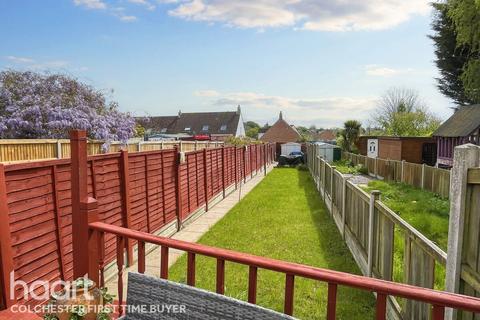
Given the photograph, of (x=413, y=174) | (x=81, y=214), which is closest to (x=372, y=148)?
(x=413, y=174)

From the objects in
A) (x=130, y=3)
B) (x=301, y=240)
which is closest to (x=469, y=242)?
(x=301, y=240)

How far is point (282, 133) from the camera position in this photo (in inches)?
2308

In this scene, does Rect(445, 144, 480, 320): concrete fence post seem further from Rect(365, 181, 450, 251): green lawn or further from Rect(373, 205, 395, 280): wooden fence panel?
Rect(365, 181, 450, 251): green lawn

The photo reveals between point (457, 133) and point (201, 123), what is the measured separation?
1601 inches

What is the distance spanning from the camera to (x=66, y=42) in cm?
1054

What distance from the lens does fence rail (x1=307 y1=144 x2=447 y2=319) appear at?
3.09 m

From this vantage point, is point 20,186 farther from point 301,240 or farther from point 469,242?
point 301,240

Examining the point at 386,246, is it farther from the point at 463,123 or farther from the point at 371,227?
the point at 463,123

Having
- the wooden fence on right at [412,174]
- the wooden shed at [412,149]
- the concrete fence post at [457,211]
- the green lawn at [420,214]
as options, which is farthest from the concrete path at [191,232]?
the wooden shed at [412,149]

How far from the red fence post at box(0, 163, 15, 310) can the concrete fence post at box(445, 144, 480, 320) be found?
359cm

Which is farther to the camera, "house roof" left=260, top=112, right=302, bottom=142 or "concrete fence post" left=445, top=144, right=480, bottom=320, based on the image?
"house roof" left=260, top=112, right=302, bottom=142

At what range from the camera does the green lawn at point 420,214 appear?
17.6 ft

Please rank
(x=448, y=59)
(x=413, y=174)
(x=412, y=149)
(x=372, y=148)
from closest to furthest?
(x=413, y=174) → (x=412, y=149) → (x=448, y=59) → (x=372, y=148)

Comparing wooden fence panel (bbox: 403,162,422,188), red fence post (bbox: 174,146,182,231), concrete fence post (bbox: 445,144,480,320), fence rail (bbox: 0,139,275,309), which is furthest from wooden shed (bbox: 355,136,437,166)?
concrete fence post (bbox: 445,144,480,320)
